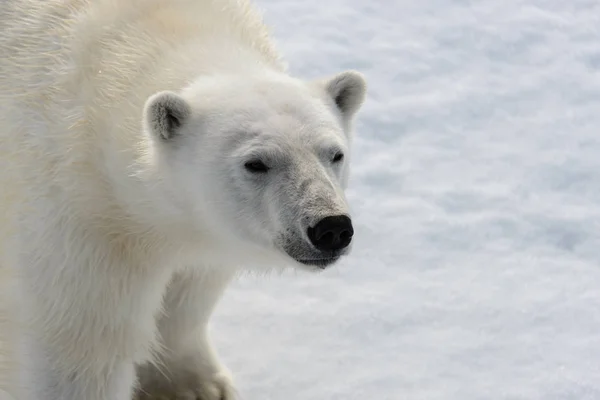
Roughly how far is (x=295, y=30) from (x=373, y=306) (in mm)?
2748

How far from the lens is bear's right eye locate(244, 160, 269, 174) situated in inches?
117

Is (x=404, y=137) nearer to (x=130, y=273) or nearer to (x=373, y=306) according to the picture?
(x=373, y=306)

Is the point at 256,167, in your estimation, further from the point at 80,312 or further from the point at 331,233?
the point at 80,312

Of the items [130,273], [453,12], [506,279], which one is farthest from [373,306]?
[453,12]

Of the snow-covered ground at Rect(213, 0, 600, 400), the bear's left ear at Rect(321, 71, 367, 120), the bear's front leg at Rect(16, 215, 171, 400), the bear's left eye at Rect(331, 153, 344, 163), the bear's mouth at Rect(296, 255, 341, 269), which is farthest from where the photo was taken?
the snow-covered ground at Rect(213, 0, 600, 400)

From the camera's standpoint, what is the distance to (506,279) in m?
4.53

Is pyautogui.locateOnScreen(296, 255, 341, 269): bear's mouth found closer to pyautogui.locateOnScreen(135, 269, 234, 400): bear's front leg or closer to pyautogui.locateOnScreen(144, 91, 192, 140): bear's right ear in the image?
pyautogui.locateOnScreen(144, 91, 192, 140): bear's right ear

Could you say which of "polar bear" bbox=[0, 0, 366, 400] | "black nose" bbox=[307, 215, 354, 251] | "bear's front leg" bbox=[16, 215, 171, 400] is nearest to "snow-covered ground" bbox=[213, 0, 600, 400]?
"bear's front leg" bbox=[16, 215, 171, 400]

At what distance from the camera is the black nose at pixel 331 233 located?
2.78m

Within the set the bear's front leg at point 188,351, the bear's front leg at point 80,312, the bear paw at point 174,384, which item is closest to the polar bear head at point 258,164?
the bear's front leg at point 80,312

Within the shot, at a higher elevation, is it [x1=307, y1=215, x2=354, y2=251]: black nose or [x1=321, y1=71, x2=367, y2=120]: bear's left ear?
[x1=321, y1=71, x2=367, y2=120]: bear's left ear

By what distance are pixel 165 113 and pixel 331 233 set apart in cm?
65

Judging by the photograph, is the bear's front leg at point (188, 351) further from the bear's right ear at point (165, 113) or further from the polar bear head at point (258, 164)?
the bear's right ear at point (165, 113)

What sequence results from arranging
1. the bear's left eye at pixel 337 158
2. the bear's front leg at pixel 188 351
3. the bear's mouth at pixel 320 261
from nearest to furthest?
the bear's mouth at pixel 320 261 < the bear's left eye at pixel 337 158 < the bear's front leg at pixel 188 351
